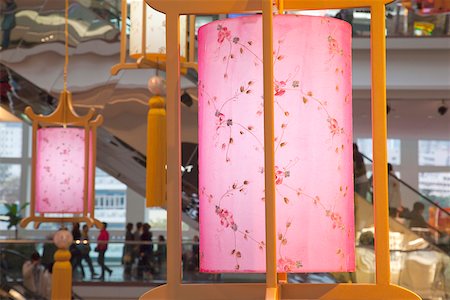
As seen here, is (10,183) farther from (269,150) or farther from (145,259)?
(269,150)

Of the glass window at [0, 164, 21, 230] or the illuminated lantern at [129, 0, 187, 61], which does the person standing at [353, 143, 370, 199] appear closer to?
the illuminated lantern at [129, 0, 187, 61]

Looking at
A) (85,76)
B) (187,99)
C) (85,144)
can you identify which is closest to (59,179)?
(85,144)

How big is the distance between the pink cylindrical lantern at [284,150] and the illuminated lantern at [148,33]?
351 cm

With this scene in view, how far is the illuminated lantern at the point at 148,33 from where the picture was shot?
570cm

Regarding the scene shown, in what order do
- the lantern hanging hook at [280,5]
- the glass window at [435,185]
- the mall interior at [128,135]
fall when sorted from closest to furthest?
1. the lantern hanging hook at [280,5]
2. the mall interior at [128,135]
3. the glass window at [435,185]

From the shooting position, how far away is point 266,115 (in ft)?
6.76

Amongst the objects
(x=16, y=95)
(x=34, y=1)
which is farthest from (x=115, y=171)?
(x=34, y=1)

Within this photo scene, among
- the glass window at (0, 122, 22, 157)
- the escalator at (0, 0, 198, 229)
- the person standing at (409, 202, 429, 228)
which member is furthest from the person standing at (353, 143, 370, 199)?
the glass window at (0, 122, 22, 157)

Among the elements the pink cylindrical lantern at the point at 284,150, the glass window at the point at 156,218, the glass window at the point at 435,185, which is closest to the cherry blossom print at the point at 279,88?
the pink cylindrical lantern at the point at 284,150

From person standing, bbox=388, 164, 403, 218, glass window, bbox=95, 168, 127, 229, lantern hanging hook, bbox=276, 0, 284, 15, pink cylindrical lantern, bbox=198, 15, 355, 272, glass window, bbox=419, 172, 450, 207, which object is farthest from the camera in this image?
glass window, bbox=95, 168, 127, 229

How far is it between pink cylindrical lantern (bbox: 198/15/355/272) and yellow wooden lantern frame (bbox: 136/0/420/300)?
0.19 ft

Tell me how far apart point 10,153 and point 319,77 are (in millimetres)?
20069

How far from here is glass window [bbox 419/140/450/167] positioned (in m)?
21.2

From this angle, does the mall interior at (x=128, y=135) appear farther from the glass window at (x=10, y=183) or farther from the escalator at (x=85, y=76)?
the glass window at (x=10, y=183)
